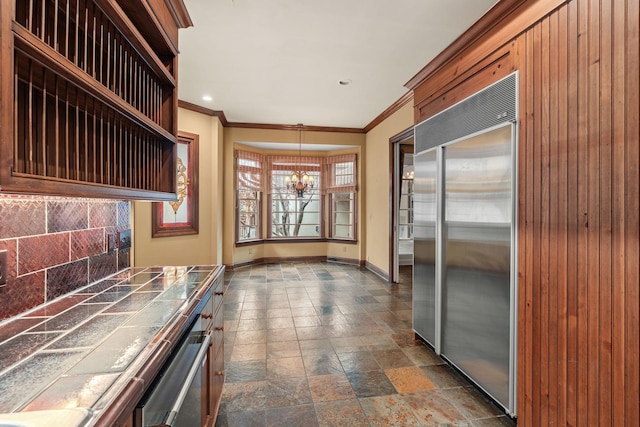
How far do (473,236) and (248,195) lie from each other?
5.12 m

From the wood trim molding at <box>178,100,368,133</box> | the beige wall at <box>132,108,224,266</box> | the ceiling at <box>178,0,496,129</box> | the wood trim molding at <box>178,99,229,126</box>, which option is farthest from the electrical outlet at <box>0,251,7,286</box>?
the wood trim molding at <box>178,100,368,133</box>

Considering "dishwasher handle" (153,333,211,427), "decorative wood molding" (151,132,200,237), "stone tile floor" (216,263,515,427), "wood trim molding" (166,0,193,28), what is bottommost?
"stone tile floor" (216,263,515,427)

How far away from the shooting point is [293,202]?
7023 mm

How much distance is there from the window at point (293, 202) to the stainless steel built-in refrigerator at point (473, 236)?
4.24m

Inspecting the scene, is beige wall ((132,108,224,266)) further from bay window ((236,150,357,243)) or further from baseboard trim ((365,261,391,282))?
baseboard trim ((365,261,391,282))

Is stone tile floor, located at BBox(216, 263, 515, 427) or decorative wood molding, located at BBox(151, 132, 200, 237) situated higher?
decorative wood molding, located at BBox(151, 132, 200, 237)

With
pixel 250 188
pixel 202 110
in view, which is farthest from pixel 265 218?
pixel 202 110

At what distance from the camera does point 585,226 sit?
1400 mm

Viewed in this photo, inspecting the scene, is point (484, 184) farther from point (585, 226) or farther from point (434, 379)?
point (434, 379)

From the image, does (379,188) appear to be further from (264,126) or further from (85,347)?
(85,347)

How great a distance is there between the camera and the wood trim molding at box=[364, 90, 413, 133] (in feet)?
14.2

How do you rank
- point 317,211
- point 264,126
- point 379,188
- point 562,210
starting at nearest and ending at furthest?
1. point 562,210
2. point 379,188
3. point 264,126
4. point 317,211

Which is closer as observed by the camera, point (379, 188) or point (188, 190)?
point (188, 190)

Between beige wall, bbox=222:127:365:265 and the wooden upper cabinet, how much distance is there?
3.75 metres
